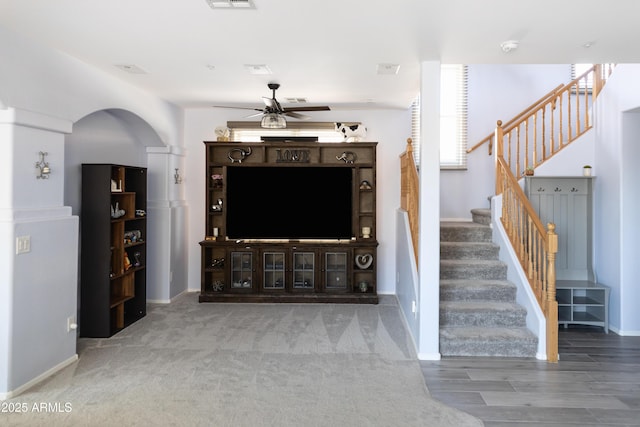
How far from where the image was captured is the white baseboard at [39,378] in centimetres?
335

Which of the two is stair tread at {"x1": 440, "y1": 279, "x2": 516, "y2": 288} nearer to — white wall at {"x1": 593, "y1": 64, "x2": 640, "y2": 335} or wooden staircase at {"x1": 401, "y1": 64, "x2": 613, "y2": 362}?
wooden staircase at {"x1": 401, "y1": 64, "x2": 613, "y2": 362}

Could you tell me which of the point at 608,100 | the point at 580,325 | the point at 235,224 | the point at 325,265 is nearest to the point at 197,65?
the point at 235,224

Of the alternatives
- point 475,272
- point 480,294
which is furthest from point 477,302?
point 475,272

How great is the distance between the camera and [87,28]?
3410 millimetres

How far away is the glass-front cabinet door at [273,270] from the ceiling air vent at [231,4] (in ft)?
13.3

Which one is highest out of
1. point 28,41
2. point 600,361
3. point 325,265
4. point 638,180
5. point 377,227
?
point 28,41

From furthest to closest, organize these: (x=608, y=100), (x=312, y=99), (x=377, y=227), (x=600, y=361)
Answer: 1. (x=377, y=227)
2. (x=312, y=99)
3. (x=608, y=100)
4. (x=600, y=361)

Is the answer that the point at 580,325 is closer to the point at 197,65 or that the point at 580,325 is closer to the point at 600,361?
the point at 600,361

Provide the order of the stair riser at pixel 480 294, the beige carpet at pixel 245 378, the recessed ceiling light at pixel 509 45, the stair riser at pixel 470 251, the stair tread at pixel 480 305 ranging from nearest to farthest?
the beige carpet at pixel 245 378 < the recessed ceiling light at pixel 509 45 < the stair tread at pixel 480 305 < the stair riser at pixel 480 294 < the stair riser at pixel 470 251

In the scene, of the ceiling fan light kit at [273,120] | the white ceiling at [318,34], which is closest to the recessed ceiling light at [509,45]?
the white ceiling at [318,34]

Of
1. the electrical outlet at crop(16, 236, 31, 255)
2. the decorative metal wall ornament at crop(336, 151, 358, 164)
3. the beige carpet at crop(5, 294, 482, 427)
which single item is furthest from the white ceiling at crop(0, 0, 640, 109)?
the beige carpet at crop(5, 294, 482, 427)

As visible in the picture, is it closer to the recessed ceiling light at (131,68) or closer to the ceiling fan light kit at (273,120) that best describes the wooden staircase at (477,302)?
the ceiling fan light kit at (273,120)

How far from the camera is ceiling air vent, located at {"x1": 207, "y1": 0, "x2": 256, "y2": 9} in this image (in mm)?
2930

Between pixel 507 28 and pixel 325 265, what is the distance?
4.05 m
